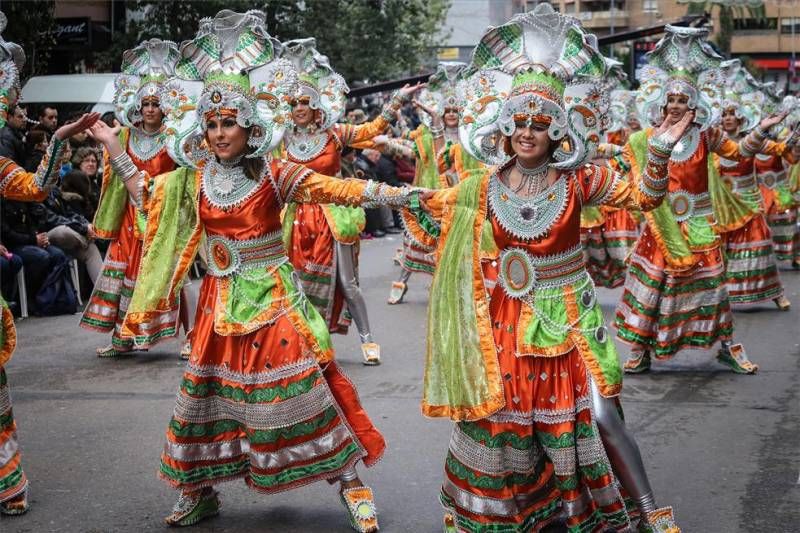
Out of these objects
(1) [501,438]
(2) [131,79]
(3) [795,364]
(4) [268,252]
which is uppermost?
(2) [131,79]

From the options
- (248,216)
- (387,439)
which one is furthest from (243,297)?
(387,439)

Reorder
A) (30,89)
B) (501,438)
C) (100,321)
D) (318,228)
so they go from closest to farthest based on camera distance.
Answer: (501,438)
(318,228)
(100,321)
(30,89)

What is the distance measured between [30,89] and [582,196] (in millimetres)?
13842

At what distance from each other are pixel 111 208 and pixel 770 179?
8331 mm

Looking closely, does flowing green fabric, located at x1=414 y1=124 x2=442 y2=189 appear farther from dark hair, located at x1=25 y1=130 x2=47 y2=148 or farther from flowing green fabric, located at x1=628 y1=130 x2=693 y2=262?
flowing green fabric, located at x1=628 y1=130 x2=693 y2=262

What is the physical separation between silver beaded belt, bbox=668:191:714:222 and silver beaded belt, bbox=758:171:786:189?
654 cm

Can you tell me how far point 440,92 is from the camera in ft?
39.5

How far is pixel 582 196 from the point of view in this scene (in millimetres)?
5035

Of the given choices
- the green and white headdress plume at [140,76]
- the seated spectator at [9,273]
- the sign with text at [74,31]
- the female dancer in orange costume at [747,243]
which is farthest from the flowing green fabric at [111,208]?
the sign with text at [74,31]

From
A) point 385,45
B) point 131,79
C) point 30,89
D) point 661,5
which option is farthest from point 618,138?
point 661,5

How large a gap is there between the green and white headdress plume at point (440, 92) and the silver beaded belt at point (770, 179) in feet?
14.6

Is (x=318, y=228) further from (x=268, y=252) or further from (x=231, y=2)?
(x=231, y=2)

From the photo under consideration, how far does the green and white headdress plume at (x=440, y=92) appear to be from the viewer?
11.8 m

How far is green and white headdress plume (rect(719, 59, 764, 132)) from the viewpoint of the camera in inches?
432
